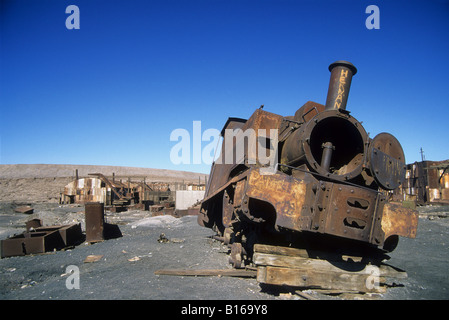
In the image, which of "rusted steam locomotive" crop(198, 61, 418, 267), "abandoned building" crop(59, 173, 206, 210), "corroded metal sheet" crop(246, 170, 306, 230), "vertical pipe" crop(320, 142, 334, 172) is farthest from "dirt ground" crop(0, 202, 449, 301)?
"abandoned building" crop(59, 173, 206, 210)

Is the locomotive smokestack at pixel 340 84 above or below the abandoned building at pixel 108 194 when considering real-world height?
above

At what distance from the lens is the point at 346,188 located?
2.97 meters

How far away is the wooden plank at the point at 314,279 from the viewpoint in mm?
3279

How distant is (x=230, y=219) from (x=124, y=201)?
1808cm

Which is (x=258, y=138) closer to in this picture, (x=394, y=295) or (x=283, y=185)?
(x=283, y=185)

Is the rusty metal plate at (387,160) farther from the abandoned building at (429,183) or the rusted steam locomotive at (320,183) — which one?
the abandoned building at (429,183)

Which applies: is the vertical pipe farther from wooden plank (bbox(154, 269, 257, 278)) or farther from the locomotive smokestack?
wooden plank (bbox(154, 269, 257, 278))

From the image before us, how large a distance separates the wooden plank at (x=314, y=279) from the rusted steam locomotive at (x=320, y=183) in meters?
0.45

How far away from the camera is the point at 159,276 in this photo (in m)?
4.20

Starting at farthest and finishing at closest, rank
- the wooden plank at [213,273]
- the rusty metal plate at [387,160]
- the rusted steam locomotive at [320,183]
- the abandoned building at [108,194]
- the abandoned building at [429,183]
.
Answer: the abandoned building at [108,194], the abandoned building at [429,183], the wooden plank at [213,273], the rusty metal plate at [387,160], the rusted steam locomotive at [320,183]

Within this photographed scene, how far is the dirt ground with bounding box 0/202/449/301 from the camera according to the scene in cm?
345

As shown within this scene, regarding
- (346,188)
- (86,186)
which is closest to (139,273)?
(346,188)

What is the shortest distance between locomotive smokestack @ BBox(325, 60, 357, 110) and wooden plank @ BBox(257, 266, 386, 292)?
2196mm

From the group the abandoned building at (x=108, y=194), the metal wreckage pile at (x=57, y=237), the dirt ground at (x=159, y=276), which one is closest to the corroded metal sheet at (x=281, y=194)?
the dirt ground at (x=159, y=276)
